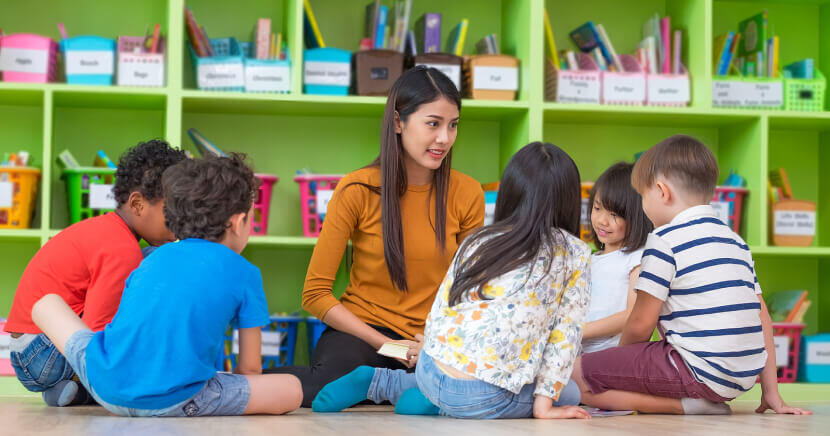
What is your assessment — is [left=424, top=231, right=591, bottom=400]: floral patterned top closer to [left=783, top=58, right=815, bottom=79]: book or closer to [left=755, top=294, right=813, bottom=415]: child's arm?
[left=755, top=294, right=813, bottom=415]: child's arm

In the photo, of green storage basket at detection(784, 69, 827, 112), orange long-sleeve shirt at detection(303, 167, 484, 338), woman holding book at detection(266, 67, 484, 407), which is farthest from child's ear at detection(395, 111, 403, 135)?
green storage basket at detection(784, 69, 827, 112)

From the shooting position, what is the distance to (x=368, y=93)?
8.25ft

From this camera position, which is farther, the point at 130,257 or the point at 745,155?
the point at 745,155

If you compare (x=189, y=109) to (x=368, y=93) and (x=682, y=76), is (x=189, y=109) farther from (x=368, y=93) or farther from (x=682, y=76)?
(x=682, y=76)

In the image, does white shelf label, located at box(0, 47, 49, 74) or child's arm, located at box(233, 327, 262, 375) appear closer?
child's arm, located at box(233, 327, 262, 375)

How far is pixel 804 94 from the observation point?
2695 millimetres

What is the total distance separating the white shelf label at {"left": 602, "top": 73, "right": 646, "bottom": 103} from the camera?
2.61 m

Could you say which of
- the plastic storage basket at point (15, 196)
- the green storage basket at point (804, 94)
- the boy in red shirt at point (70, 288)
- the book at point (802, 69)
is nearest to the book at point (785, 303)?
the green storage basket at point (804, 94)

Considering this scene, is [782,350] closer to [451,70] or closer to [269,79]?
[451,70]

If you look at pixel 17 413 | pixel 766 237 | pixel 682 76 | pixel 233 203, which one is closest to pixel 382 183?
pixel 233 203

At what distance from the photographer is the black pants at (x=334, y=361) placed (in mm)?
1815

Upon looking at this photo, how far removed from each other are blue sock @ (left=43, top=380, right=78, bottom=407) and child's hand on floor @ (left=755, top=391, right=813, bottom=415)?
1.51 meters

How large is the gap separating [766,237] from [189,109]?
1941mm

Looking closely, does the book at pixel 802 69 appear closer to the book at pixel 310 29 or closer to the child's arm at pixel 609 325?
the child's arm at pixel 609 325
